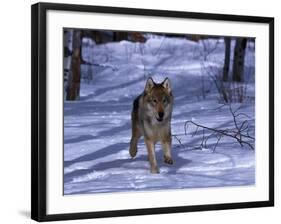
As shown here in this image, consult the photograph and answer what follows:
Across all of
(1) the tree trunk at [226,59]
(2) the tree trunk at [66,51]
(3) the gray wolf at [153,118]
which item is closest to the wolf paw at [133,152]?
(3) the gray wolf at [153,118]

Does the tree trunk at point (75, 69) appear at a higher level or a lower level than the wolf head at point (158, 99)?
higher

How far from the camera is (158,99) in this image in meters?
4.39

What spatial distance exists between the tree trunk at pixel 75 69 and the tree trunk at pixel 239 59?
0.92 m

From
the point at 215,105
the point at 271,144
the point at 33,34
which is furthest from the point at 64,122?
the point at 271,144

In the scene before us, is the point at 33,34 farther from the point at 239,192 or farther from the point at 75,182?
the point at 239,192

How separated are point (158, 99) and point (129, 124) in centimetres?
21

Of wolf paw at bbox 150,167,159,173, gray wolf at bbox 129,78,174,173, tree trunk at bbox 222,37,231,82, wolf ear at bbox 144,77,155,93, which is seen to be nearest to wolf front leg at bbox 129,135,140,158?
gray wolf at bbox 129,78,174,173

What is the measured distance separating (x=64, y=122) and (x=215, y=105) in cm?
89

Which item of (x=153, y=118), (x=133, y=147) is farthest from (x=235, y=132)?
(x=133, y=147)

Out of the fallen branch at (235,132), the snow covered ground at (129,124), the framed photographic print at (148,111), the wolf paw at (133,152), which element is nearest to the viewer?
the framed photographic print at (148,111)

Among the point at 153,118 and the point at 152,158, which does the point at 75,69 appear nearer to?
the point at 153,118

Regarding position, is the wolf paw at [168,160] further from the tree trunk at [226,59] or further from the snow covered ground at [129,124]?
the tree trunk at [226,59]

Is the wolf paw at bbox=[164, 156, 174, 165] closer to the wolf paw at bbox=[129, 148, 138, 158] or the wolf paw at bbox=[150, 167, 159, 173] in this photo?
the wolf paw at bbox=[150, 167, 159, 173]

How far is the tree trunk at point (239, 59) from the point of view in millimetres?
4595
